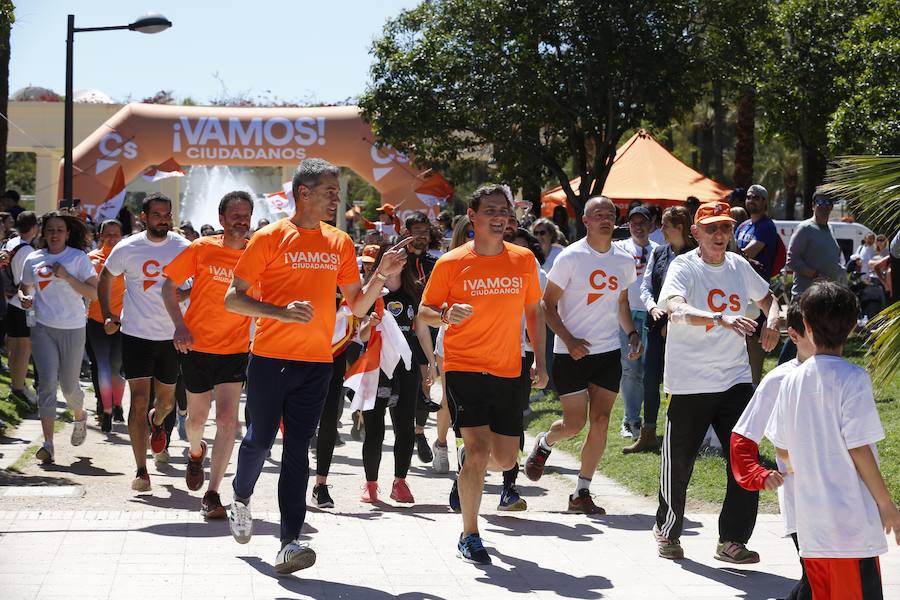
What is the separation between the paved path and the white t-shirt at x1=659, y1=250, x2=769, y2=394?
3.40 feet

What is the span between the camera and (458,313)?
A: 21.4ft

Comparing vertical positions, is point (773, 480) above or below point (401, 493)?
above

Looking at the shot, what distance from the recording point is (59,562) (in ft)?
20.2

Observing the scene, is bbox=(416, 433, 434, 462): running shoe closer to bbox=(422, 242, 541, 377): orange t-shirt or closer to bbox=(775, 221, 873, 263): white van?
bbox=(422, 242, 541, 377): orange t-shirt

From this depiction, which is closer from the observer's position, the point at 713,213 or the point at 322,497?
the point at 713,213

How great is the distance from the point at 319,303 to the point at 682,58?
702 inches

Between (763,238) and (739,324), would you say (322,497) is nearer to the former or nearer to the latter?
(739,324)

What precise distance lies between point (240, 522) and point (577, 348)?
2.69 meters

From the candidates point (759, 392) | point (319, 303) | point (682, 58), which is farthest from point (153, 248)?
point (682, 58)

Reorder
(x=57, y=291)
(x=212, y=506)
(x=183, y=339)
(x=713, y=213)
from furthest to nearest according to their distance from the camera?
1. (x=57, y=291)
2. (x=183, y=339)
3. (x=212, y=506)
4. (x=713, y=213)

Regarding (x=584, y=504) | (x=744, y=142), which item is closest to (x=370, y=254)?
(x=584, y=504)

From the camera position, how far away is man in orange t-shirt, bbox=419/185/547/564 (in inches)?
264

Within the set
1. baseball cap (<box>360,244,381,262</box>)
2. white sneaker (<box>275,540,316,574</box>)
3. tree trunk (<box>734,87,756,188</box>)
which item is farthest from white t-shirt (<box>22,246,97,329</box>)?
tree trunk (<box>734,87,756,188</box>)

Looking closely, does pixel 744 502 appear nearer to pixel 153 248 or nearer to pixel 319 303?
pixel 319 303
